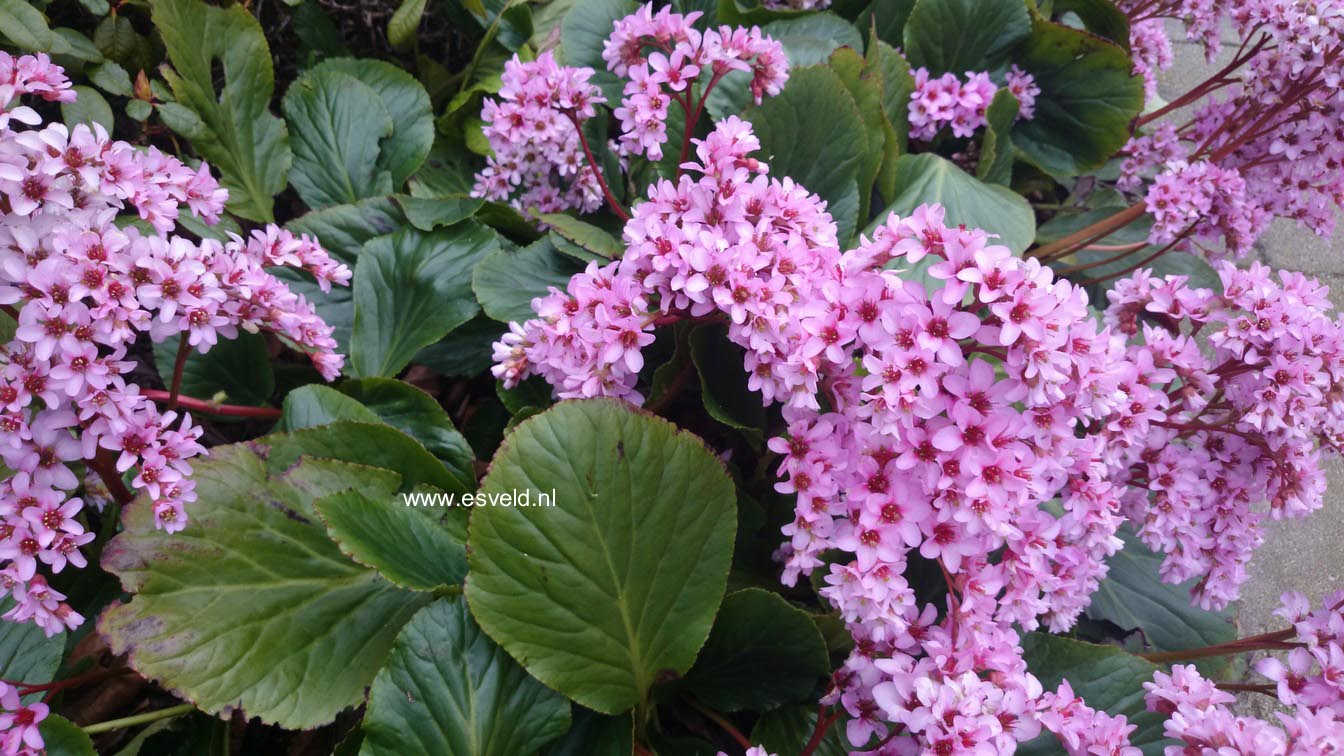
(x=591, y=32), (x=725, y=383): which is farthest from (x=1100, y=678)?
(x=591, y=32)

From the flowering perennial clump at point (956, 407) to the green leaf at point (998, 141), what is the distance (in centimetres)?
73

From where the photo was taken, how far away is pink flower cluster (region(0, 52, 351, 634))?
3.15 ft

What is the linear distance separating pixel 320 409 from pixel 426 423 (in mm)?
177

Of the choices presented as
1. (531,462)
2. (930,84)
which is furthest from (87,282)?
(930,84)

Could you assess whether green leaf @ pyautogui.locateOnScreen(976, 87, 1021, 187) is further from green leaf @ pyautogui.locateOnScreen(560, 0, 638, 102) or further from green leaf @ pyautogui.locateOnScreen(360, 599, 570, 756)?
green leaf @ pyautogui.locateOnScreen(360, 599, 570, 756)

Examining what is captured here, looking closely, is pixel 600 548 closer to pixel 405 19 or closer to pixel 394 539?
pixel 394 539

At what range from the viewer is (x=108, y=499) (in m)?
1.37

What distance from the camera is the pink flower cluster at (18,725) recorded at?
0.99m

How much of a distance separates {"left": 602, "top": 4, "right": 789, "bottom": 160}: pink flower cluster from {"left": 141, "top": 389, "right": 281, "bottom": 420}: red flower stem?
78 cm

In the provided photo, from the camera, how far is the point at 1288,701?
1009 millimetres

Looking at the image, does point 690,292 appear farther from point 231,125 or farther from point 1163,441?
point 231,125

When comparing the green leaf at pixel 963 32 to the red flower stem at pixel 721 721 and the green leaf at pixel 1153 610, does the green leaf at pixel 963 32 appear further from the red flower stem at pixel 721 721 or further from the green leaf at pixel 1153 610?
the red flower stem at pixel 721 721

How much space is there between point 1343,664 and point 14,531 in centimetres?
152

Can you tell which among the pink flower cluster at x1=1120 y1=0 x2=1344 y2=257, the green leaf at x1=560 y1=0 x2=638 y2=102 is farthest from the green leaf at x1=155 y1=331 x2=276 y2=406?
the pink flower cluster at x1=1120 y1=0 x2=1344 y2=257
